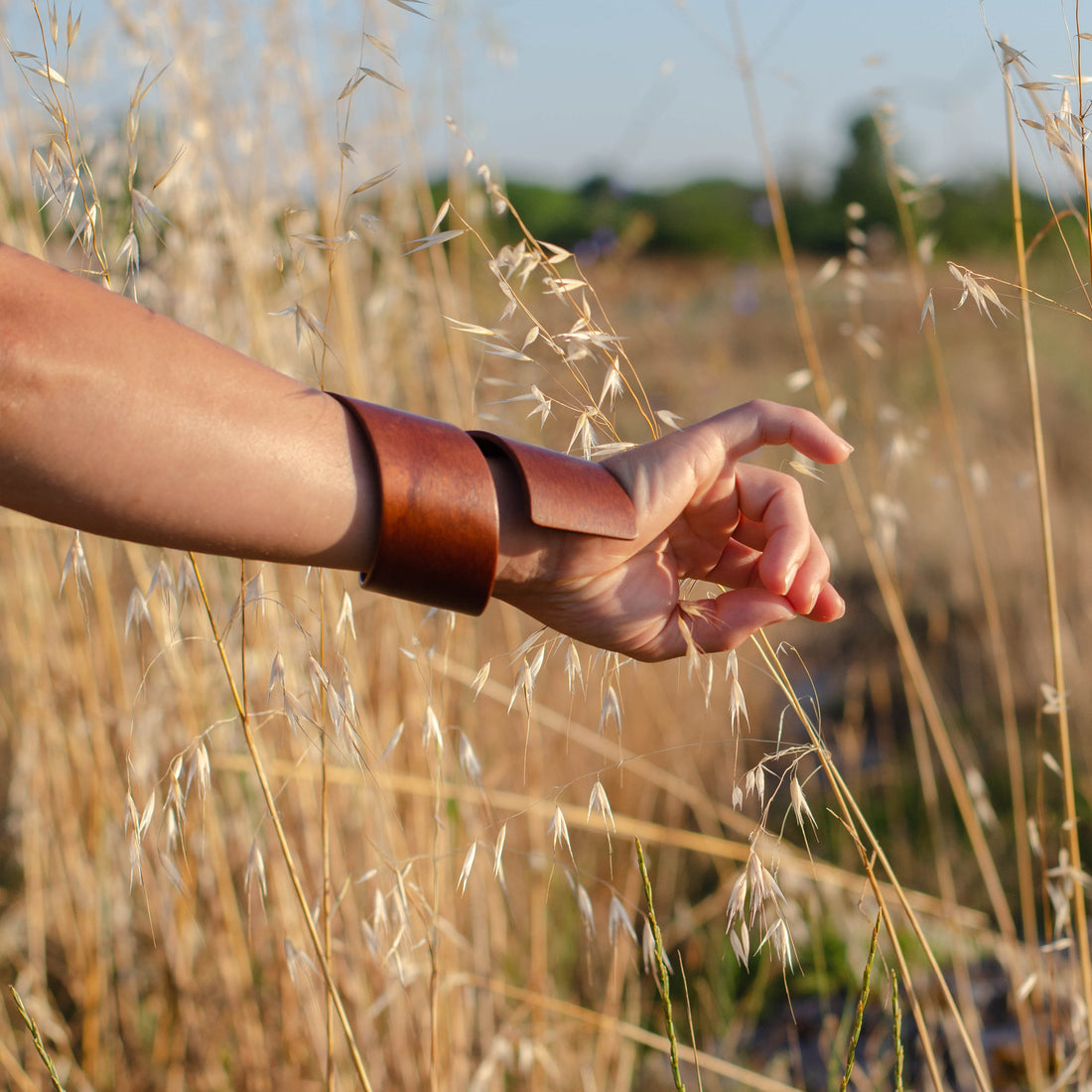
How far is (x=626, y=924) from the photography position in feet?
2.49

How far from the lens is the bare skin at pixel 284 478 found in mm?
540

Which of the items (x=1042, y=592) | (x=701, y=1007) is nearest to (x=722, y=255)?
(x=1042, y=592)

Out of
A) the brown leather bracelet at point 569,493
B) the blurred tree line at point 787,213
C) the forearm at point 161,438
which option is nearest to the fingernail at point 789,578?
the brown leather bracelet at point 569,493

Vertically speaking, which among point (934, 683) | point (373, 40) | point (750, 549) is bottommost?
point (934, 683)

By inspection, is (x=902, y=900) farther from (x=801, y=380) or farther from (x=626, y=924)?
(x=801, y=380)

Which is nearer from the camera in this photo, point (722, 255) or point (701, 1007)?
point (701, 1007)

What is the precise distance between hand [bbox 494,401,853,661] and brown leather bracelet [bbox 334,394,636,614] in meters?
0.04

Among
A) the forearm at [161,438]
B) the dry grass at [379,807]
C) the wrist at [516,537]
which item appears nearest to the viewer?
the forearm at [161,438]

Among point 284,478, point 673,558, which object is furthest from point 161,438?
point 673,558

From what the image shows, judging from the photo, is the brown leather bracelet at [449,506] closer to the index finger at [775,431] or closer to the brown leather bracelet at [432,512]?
the brown leather bracelet at [432,512]

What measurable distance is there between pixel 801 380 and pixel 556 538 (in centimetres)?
69

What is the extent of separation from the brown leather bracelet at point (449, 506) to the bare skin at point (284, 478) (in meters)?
0.02

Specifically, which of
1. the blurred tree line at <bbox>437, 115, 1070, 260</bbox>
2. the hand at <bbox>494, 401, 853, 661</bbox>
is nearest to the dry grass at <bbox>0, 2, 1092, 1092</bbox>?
the hand at <bbox>494, 401, 853, 661</bbox>

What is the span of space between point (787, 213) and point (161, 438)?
1584cm
